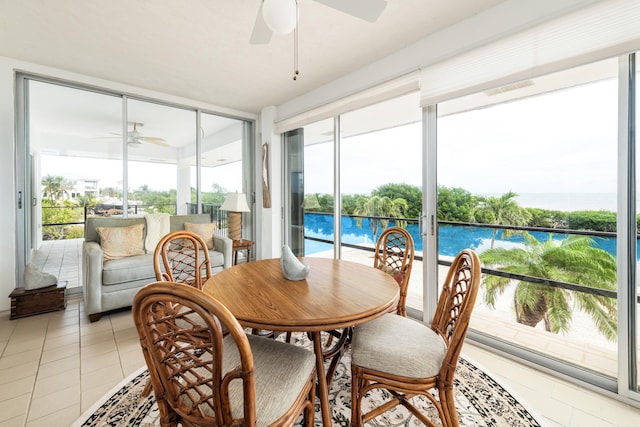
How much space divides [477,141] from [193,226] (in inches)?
131

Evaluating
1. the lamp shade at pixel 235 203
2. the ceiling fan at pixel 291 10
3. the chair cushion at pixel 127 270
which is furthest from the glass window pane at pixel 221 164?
the ceiling fan at pixel 291 10

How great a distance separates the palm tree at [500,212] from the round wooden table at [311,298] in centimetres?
122

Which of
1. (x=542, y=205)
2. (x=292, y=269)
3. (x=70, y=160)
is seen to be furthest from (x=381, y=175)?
(x=70, y=160)

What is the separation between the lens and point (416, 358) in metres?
1.26

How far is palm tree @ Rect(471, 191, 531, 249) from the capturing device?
7.20ft

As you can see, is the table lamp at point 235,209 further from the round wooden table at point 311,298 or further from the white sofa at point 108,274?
the round wooden table at point 311,298

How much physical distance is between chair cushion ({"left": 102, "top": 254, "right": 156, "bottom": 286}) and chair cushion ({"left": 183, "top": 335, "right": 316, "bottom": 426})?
2093mm

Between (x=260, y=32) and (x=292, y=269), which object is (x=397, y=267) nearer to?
(x=292, y=269)

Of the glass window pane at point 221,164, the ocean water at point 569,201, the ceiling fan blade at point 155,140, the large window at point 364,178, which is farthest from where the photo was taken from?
the glass window pane at point 221,164

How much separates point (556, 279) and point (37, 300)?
4590 millimetres

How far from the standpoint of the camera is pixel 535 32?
187cm

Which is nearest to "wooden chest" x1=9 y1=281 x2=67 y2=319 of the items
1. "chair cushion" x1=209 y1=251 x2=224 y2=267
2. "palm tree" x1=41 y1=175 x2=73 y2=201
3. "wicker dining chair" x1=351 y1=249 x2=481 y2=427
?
"palm tree" x1=41 y1=175 x2=73 y2=201

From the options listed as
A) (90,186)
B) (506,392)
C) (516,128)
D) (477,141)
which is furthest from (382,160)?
(90,186)

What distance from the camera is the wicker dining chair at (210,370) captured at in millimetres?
747
